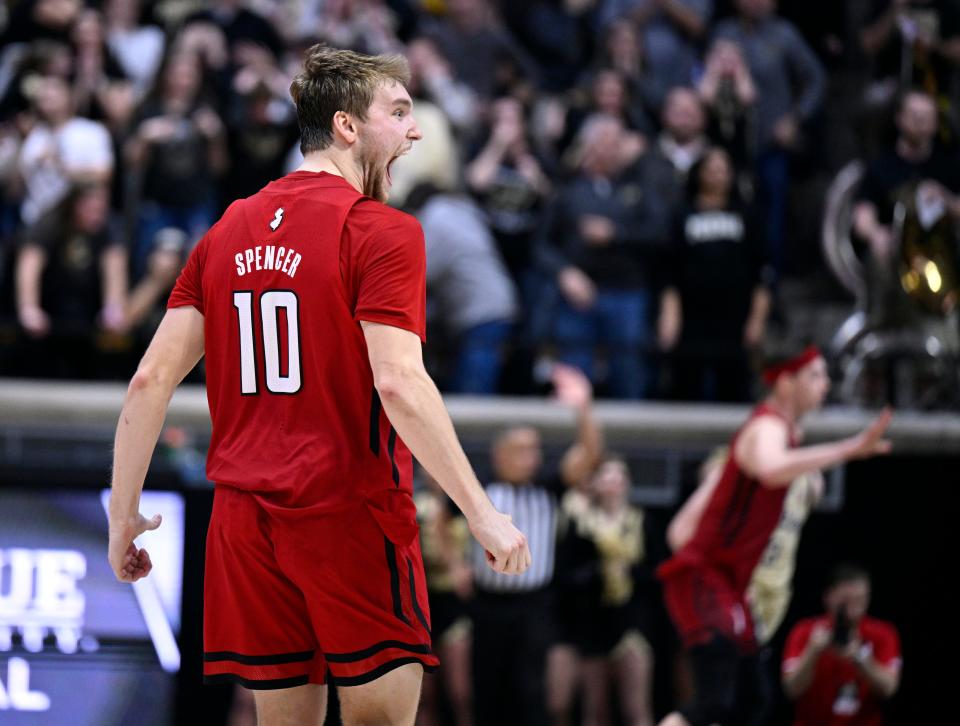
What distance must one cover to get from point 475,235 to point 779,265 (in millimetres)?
2902

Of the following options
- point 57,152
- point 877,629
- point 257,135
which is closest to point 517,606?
point 877,629

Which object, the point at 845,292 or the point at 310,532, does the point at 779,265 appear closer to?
the point at 845,292

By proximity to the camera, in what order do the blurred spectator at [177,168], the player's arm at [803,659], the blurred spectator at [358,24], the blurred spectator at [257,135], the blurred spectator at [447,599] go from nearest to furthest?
the player's arm at [803,659], the blurred spectator at [447,599], the blurred spectator at [177,168], the blurred spectator at [257,135], the blurred spectator at [358,24]

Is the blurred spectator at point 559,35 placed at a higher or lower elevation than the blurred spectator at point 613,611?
higher

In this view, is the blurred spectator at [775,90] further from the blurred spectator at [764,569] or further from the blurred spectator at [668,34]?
the blurred spectator at [764,569]

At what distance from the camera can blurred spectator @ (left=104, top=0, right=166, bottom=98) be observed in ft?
36.3

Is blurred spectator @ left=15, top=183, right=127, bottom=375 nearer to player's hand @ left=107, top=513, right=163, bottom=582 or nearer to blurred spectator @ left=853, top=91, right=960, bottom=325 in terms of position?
blurred spectator @ left=853, top=91, right=960, bottom=325

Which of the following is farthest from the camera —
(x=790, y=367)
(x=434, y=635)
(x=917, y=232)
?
(x=917, y=232)

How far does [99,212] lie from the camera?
9.59 metres

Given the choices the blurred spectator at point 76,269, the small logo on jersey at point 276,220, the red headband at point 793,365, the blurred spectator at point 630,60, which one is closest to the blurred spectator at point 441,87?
the blurred spectator at point 630,60

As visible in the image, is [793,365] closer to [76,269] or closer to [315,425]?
[315,425]

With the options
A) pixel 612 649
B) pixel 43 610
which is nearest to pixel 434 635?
pixel 612 649

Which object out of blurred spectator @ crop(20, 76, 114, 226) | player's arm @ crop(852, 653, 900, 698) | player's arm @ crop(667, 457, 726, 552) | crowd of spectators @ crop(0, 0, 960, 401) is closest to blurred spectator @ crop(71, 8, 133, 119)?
crowd of spectators @ crop(0, 0, 960, 401)

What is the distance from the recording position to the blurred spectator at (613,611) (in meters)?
8.62
